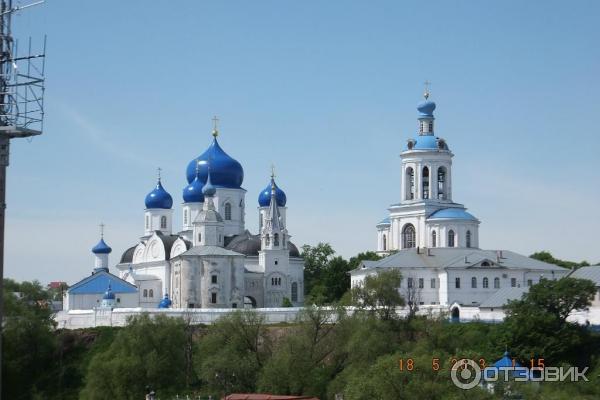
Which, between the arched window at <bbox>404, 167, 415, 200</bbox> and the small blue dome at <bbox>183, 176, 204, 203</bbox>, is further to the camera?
the small blue dome at <bbox>183, 176, 204, 203</bbox>

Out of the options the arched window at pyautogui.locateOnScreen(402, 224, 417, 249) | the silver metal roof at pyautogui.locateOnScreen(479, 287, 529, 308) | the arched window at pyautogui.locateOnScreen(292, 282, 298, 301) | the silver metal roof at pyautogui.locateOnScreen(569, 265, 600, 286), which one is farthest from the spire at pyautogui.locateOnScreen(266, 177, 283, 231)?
the silver metal roof at pyautogui.locateOnScreen(569, 265, 600, 286)

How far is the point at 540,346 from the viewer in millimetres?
46500

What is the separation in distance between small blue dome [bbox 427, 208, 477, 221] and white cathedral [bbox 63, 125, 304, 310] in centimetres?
892

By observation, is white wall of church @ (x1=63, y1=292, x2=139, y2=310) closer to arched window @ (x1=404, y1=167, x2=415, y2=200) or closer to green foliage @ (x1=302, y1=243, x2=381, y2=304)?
green foliage @ (x1=302, y1=243, x2=381, y2=304)

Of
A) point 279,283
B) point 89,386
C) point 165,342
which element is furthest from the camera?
point 279,283

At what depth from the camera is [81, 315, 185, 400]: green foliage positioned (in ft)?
157

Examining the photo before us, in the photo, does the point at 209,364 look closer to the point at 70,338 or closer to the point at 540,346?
the point at 540,346

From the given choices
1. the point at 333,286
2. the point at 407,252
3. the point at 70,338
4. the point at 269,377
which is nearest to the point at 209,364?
the point at 269,377

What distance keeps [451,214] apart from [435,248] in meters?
3.35

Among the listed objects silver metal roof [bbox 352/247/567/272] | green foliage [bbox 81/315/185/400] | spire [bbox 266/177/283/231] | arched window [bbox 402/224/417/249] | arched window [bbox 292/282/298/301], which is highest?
spire [bbox 266/177/283/231]

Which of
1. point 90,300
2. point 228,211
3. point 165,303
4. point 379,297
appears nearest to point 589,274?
point 379,297

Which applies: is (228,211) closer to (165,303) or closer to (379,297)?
(165,303)

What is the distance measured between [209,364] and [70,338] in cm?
1730

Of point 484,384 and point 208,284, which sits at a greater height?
point 208,284
